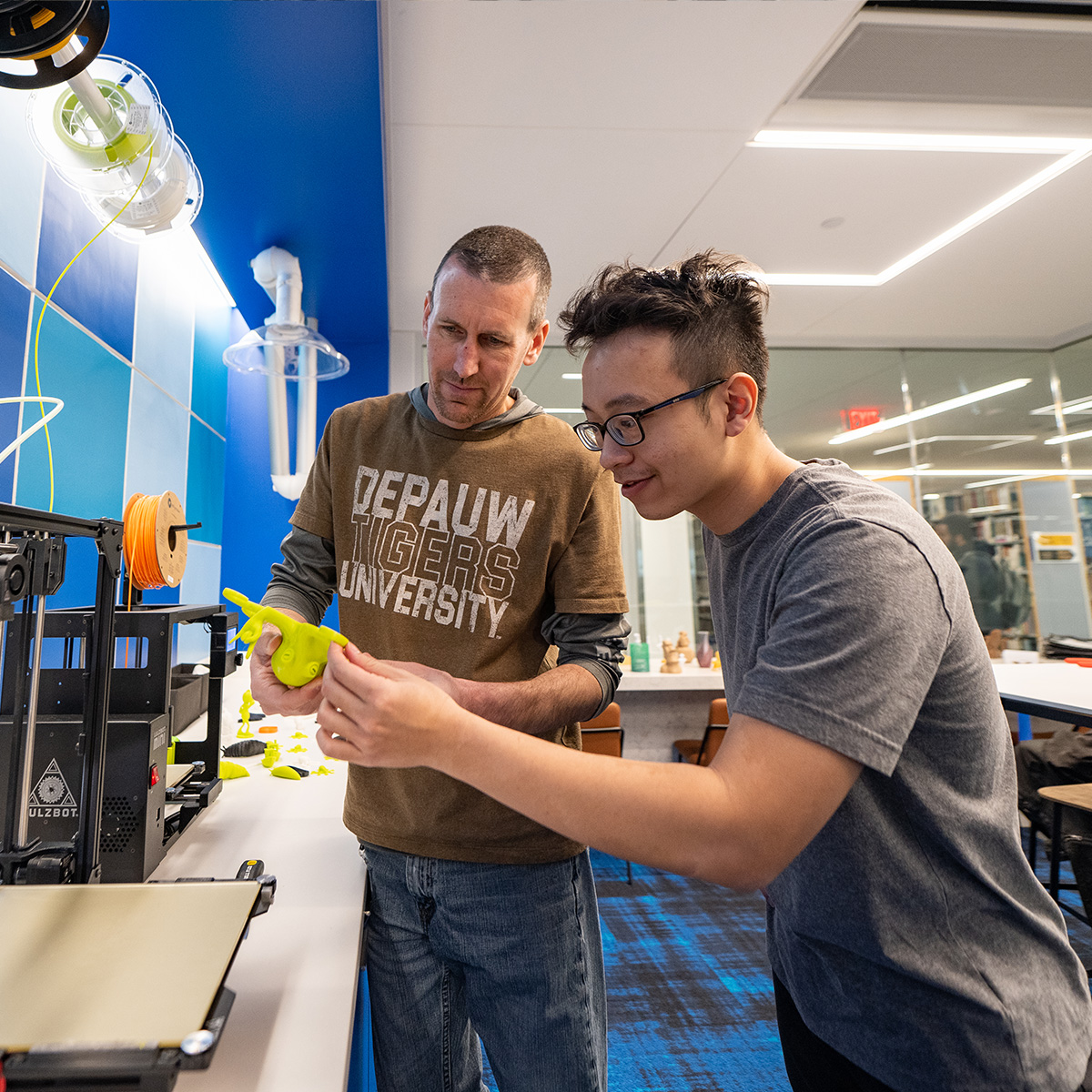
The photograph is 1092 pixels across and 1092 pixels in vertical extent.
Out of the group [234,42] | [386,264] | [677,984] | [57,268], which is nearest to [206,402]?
[386,264]

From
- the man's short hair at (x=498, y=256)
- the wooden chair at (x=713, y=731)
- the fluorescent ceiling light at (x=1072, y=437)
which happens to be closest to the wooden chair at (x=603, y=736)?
the wooden chair at (x=713, y=731)

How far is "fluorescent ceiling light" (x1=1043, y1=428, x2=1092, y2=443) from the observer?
5.05 meters

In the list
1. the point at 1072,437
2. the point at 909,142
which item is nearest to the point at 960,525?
the point at 1072,437

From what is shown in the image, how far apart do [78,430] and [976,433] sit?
18.4ft

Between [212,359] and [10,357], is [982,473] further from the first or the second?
[10,357]

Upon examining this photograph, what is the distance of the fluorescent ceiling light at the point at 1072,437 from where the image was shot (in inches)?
199

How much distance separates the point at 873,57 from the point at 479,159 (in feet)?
4.72

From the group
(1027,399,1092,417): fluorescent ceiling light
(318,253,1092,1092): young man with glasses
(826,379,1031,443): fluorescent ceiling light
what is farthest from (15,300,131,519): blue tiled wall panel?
(1027,399,1092,417): fluorescent ceiling light

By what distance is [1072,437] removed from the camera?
16.7 ft

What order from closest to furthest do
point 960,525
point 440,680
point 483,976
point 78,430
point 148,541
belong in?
point 440,680 < point 483,976 < point 148,541 < point 78,430 < point 960,525

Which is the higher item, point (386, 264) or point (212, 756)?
point (386, 264)

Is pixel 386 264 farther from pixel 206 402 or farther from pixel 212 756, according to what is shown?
pixel 212 756

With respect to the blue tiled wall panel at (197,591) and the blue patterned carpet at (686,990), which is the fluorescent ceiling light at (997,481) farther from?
the blue tiled wall panel at (197,591)

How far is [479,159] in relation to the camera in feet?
9.02
